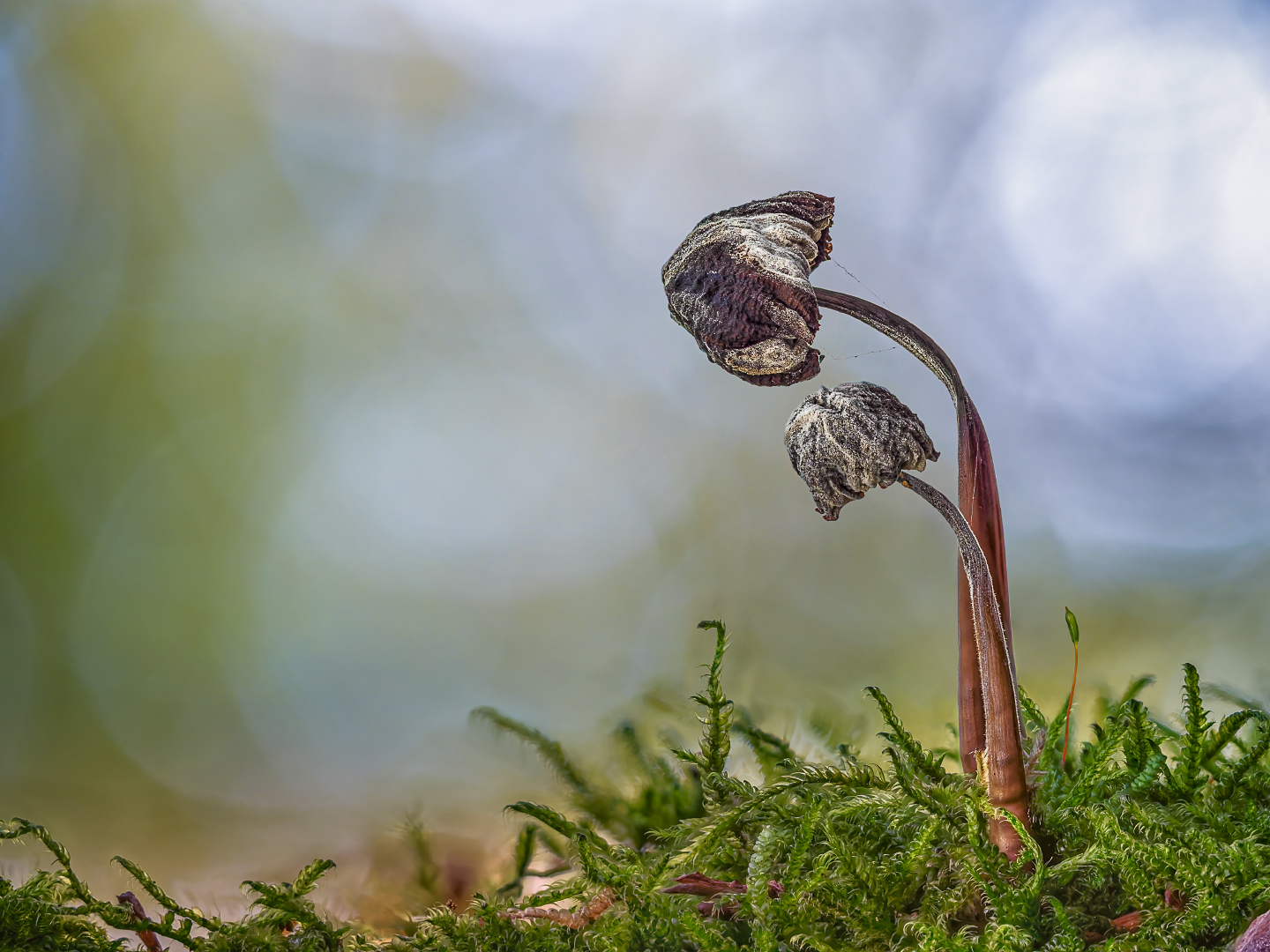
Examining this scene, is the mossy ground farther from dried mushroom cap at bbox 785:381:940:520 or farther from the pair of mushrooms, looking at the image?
dried mushroom cap at bbox 785:381:940:520

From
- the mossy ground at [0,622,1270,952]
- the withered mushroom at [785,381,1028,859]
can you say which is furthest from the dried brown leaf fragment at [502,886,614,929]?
the withered mushroom at [785,381,1028,859]

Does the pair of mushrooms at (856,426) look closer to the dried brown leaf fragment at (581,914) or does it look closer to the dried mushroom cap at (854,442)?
the dried mushroom cap at (854,442)

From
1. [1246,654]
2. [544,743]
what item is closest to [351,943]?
[544,743]

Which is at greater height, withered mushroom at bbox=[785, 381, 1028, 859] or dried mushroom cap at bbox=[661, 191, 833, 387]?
dried mushroom cap at bbox=[661, 191, 833, 387]

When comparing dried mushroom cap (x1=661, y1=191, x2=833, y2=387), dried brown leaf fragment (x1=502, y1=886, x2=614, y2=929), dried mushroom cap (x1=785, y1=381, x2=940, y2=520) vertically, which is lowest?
dried brown leaf fragment (x1=502, y1=886, x2=614, y2=929)

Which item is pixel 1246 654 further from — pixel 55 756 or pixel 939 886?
pixel 55 756

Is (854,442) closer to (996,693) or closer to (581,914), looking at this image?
(996,693)

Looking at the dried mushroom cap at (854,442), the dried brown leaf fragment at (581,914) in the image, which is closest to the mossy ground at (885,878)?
the dried brown leaf fragment at (581,914)

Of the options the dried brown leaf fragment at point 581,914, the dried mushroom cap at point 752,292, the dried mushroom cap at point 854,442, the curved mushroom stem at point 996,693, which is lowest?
the dried brown leaf fragment at point 581,914
